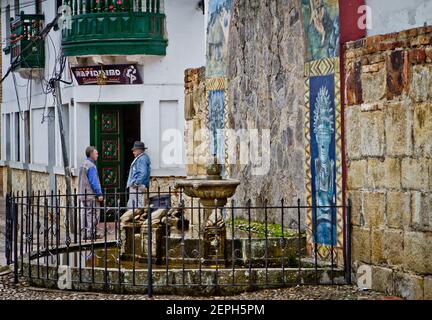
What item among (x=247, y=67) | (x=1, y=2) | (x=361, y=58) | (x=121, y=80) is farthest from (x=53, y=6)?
(x=361, y=58)

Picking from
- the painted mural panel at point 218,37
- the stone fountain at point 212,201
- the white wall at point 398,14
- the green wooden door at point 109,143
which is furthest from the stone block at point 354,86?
the green wooden door at point 109,143

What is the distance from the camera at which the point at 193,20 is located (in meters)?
24.6

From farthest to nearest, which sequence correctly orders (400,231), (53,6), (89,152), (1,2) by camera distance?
(1,2) < (53,6) < (89,152) < (400,231)

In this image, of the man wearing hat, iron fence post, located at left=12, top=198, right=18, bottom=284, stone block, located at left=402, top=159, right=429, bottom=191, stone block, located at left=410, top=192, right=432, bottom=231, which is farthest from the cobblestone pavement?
the man wearing hat

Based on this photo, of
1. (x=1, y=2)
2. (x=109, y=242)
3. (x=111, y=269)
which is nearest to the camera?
(x=111, y=269)

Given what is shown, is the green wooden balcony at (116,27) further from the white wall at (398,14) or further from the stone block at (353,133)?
the stone block at (353,133)

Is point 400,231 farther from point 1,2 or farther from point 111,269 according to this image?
point 1,2

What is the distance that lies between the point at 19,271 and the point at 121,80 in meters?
11.0

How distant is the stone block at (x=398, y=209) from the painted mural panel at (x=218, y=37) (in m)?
5.95

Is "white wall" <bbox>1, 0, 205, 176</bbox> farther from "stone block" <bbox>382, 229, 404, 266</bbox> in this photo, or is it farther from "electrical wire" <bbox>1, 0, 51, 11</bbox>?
"stone block" <bbox>382, 229, 404, 266</bbox>

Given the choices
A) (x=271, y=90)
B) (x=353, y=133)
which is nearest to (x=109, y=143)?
(x=271, y=90)

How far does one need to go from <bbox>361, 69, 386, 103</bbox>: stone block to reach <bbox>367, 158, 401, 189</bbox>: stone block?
25.3 inches

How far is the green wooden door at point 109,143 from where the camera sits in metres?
24.8

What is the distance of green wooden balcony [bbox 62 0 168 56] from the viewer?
78.5 feet
